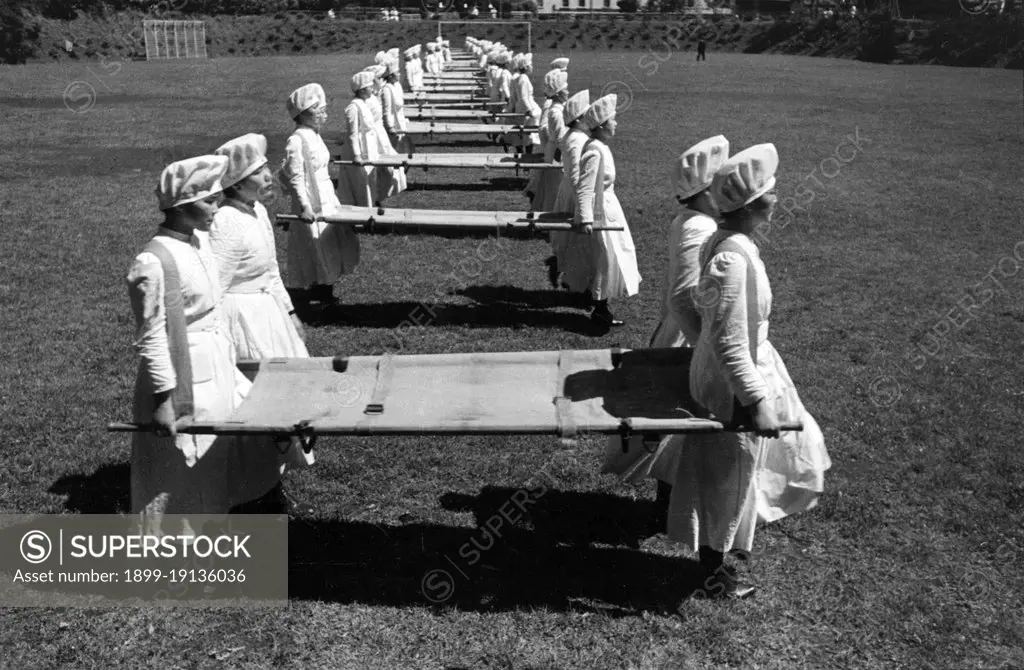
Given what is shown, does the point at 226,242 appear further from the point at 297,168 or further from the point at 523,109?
the point at 523,109

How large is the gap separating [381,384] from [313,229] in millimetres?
4878

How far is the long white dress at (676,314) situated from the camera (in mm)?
5301

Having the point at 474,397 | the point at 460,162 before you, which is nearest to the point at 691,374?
the point at 474,397

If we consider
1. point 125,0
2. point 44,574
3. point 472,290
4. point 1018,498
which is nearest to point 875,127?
point 472,290

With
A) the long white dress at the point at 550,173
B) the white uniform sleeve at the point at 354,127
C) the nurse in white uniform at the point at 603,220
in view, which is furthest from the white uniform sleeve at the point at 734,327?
the long white dress at the point at 550,173

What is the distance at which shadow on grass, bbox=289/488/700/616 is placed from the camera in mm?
5109

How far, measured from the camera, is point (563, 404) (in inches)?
193

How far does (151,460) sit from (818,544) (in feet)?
12.3

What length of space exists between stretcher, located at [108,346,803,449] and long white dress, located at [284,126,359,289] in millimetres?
4154

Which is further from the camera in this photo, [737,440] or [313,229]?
[313,229]

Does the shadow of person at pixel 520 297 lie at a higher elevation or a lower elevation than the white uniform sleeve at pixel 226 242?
lower

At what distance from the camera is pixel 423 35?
62906mm

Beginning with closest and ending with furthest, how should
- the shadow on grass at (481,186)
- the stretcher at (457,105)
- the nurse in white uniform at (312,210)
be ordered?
the nurse in white uniform at (312,210)
the shadow on grass at (481,186)
the stretcher at (457,105)

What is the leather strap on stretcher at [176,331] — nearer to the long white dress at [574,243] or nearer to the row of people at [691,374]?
the row of people at [691,374]
